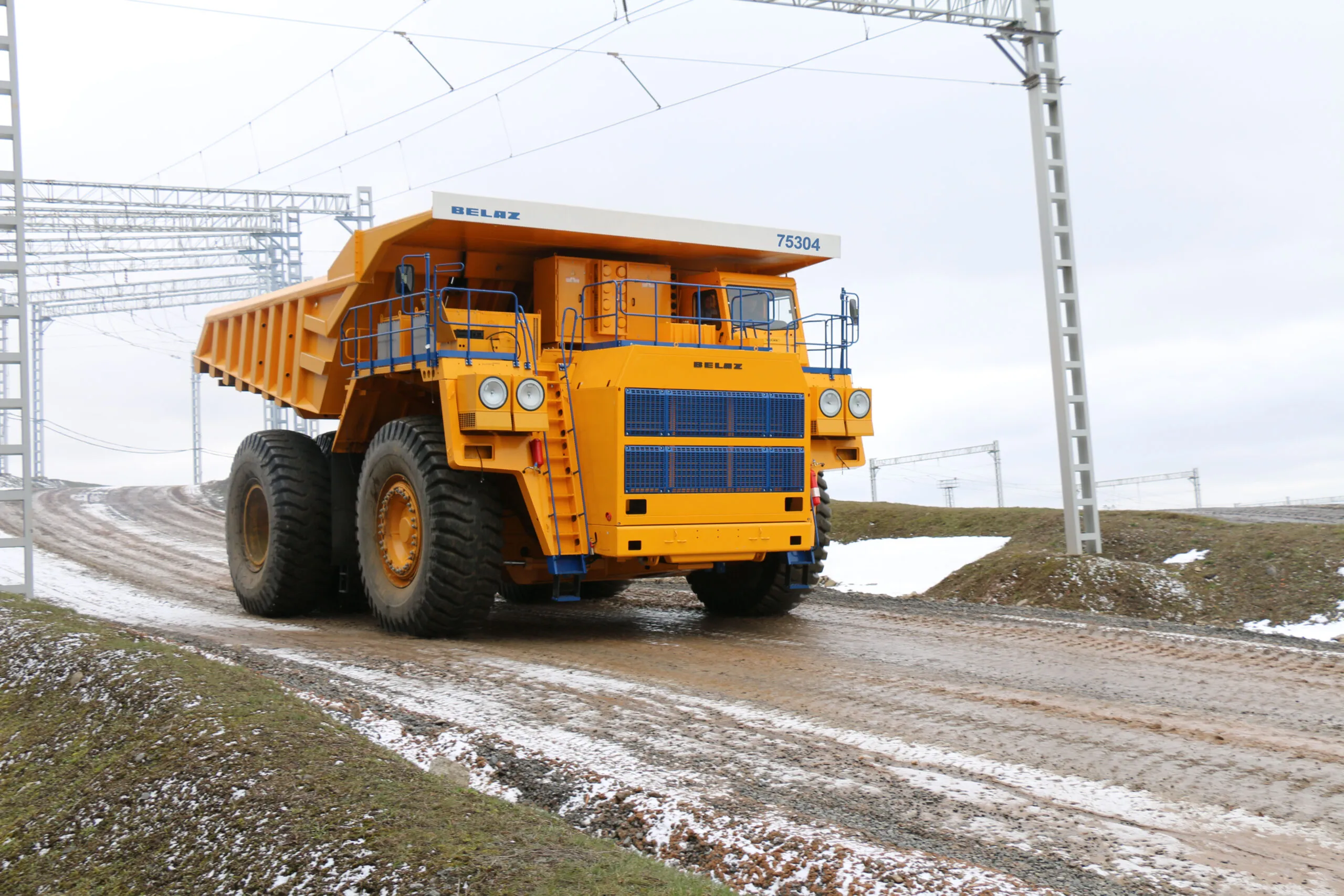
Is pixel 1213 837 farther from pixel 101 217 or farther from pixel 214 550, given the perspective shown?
pixel 101 217

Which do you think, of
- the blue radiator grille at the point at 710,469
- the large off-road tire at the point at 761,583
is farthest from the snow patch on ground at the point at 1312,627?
the blue radiator grille at the point at 710,469

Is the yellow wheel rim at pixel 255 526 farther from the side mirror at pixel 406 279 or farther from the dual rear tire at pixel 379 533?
the side mirror at pixel 406 279

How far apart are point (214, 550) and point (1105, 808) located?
52.9 feet

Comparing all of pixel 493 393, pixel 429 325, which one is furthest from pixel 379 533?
pixel 493 393

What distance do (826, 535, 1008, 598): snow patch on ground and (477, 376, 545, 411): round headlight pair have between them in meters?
5.57

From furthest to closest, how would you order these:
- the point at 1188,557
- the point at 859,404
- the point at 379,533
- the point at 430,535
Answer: the point at 1188,557
the point at 859,404
the point at 379,533
the point at 430,535

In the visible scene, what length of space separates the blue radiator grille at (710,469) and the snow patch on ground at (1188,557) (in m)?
5.78

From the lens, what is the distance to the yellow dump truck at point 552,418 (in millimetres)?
8859

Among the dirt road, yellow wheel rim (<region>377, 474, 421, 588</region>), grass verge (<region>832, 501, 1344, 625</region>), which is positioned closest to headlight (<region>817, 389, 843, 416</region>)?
the dirt road

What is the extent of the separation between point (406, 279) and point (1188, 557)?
8.77 m

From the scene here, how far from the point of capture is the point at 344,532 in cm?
1168

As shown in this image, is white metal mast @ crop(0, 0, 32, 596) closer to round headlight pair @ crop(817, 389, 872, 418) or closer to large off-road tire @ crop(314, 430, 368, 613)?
large off-road tire @ crop(314, 430, 368, 613)

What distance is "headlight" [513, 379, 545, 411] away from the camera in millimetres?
8773

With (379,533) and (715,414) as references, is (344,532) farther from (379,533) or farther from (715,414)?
(715,414)
